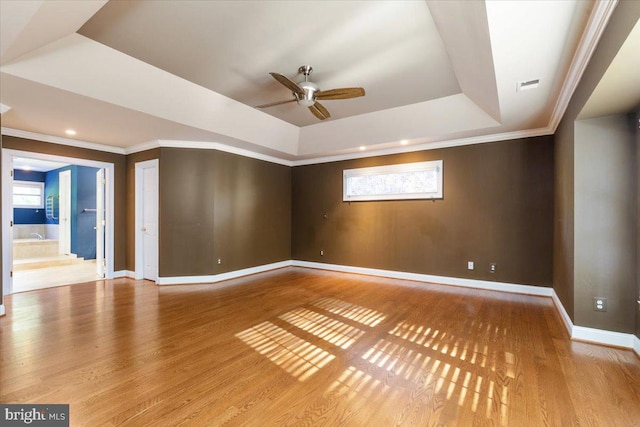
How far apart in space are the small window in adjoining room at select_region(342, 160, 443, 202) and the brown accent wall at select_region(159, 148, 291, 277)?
2.03 m

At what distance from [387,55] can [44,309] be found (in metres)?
5.09

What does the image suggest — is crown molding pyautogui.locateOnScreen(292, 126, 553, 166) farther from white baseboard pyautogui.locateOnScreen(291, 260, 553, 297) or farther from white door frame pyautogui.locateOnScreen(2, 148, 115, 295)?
white door frame pyautogui.locateOnScreen(2, 148, 115, 295)

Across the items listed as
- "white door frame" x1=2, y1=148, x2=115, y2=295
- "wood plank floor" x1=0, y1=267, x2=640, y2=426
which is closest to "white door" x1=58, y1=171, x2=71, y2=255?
"white door frame" x1=2, y1=148, x2=115, y2=295

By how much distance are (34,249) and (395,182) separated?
31.2ft

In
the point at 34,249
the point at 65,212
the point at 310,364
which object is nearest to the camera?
the point at 310,364

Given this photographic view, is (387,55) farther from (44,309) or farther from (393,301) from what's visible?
(44,309)

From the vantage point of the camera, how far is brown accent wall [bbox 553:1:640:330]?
1641 millimetres

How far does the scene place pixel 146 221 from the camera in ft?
17.0

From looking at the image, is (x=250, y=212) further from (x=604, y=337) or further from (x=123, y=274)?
(x=604, y=337)

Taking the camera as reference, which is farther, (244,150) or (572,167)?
(244,150)

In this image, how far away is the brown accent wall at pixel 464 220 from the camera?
4.22m

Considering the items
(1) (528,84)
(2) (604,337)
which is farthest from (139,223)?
(2) (604,337)

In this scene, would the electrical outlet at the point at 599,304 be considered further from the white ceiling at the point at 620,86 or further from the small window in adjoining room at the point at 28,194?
the small window in adjoining room at the point at 28,194

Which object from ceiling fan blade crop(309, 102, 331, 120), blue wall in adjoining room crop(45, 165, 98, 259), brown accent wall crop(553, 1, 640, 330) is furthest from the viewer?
blue wall in adjoining room crop(45, 165, 98, 259)
